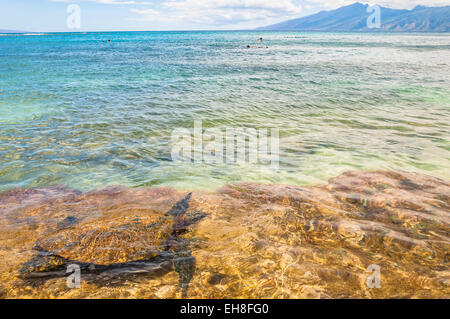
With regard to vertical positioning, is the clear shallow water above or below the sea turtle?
above

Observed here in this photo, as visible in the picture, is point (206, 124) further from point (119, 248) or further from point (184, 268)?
point (184, 268)

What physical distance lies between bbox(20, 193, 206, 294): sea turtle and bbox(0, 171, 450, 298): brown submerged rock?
23 mm

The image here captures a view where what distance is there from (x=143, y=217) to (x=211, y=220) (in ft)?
4.49

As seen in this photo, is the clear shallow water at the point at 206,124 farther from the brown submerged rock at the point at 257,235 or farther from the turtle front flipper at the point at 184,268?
the turtle front flipper at the point at 184,268

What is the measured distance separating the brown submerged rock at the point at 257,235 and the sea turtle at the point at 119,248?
0.08 ft

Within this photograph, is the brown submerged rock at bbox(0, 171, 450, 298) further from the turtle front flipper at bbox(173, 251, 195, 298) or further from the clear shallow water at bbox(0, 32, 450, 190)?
the clear shallow water at bbox(0, 32, 450, 190)

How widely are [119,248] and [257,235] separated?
237 cm

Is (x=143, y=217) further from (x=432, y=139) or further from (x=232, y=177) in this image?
(x=432, y=139)

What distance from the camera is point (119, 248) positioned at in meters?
4.19

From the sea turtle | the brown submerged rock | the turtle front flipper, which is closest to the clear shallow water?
the brown submerged rock

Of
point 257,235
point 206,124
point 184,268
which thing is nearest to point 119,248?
point 184,268

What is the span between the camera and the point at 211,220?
497cm

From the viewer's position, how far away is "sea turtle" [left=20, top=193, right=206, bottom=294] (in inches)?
148
